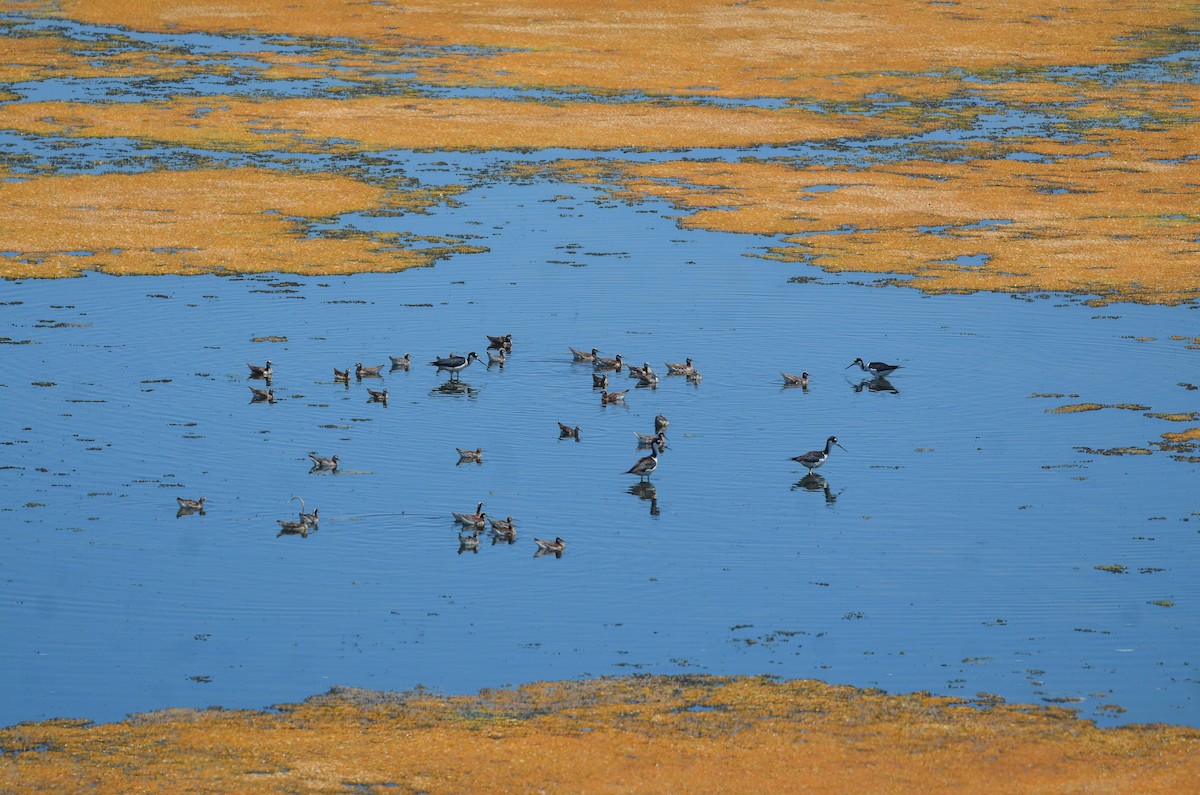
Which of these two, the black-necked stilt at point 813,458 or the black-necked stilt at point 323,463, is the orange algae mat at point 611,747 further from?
the black-necked stilt at point 813,458

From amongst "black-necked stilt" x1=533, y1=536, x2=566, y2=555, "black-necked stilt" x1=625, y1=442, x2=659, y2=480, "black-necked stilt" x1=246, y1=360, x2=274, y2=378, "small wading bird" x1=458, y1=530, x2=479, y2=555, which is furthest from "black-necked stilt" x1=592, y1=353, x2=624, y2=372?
"black-necked stilt" x1=533, y1=536, x2=566, y2=555

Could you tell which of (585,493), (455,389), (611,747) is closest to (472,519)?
(585,493)

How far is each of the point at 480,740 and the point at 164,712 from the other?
4.42 meters

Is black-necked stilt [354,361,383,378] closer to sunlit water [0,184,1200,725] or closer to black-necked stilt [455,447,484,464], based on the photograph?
sunlit water [0,184,1200,725]

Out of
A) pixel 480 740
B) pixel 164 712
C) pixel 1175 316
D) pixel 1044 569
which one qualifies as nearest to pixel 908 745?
pixel 480 740

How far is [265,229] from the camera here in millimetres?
52688

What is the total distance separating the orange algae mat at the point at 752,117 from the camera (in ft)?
165

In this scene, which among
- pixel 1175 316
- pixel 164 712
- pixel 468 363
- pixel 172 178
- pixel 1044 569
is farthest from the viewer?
pixel 172 178

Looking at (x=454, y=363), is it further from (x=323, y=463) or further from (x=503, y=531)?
(x=503, y=531)

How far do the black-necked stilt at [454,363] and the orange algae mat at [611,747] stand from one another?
17502mm

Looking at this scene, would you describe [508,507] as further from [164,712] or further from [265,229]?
[265,229]

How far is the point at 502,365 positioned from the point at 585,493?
29.1ft

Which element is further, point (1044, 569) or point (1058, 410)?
point (1058, 410)

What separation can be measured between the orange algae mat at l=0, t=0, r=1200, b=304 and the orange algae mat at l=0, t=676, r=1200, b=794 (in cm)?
2737
